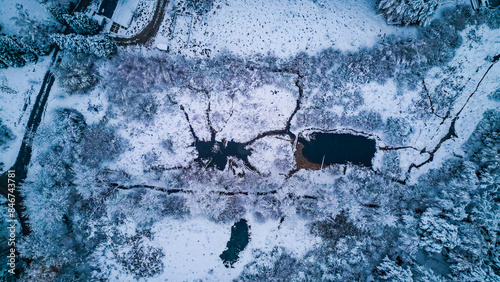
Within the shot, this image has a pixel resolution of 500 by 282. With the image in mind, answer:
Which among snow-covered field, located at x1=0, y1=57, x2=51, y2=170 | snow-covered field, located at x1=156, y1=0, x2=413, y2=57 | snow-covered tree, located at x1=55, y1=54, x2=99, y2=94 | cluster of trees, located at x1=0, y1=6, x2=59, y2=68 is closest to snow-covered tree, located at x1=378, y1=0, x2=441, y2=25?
snow-covered field, located at x1=156, y1=0, x2=413, y2=57

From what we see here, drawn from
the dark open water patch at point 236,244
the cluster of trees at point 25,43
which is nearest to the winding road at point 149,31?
the cluster of trees at point 25,43

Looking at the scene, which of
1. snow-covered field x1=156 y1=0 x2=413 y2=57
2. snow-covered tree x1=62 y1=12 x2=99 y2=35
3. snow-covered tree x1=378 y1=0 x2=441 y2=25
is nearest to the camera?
snow-covered tree x1=62 y1=12 x2=99 y2=35

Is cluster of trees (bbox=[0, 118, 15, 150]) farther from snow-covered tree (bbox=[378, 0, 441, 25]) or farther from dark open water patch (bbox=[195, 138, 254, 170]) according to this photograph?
snow-covered tree (bbox=[378, 0, 441, 25])

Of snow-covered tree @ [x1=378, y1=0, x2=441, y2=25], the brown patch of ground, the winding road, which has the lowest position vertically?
the brown patch of ground

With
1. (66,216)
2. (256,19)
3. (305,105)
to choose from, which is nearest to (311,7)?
(256,19)

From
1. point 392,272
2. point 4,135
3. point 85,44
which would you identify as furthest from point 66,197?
point 392,272

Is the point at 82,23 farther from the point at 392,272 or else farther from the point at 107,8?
the point at 392,272

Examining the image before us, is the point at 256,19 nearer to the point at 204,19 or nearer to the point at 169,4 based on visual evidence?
the point at 204,19
